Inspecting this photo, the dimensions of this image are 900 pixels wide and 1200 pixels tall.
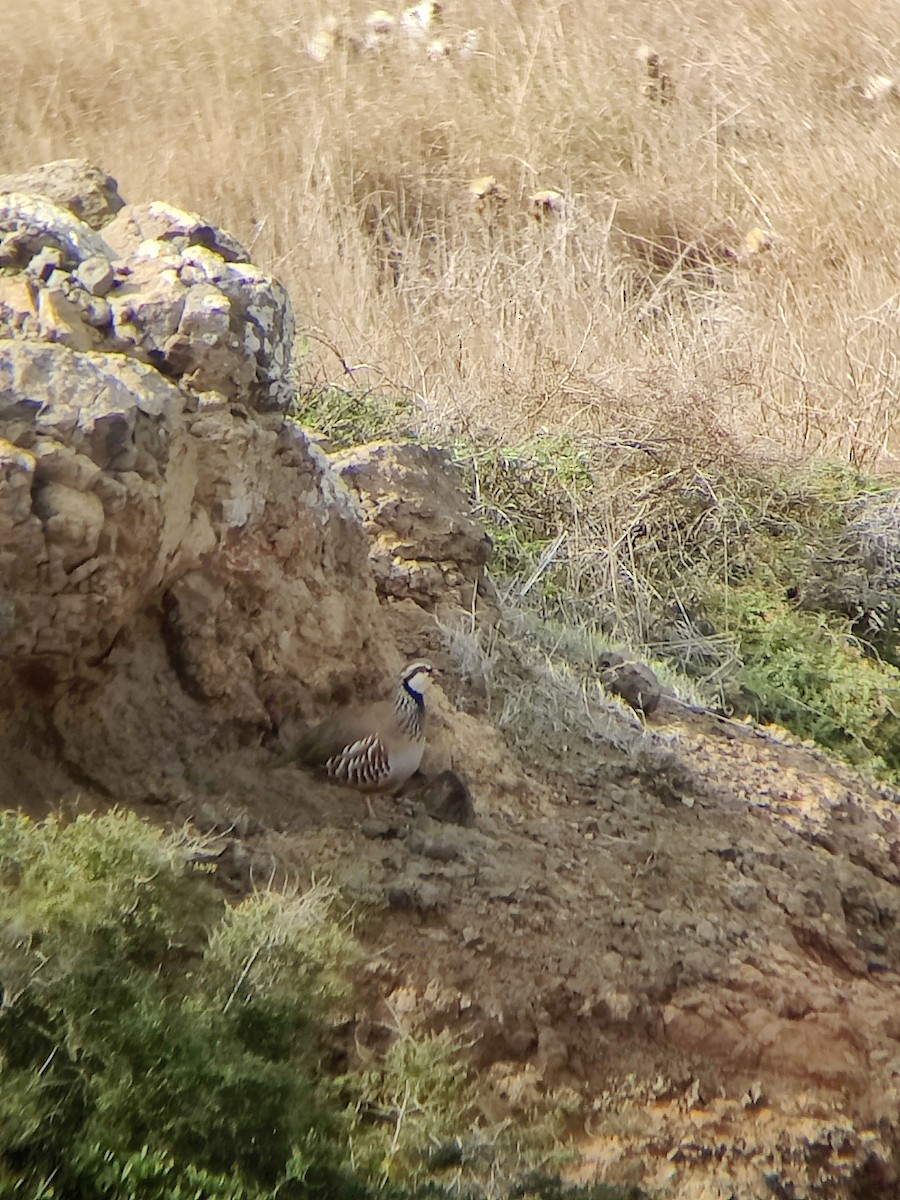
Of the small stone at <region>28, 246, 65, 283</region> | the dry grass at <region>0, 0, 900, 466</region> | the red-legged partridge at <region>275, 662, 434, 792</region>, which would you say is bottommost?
the dry grass at <region>0, 0, 900, 466</region>

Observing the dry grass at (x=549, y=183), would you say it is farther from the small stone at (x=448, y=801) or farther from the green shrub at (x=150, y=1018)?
the green shrub at (x=150, y=1018)

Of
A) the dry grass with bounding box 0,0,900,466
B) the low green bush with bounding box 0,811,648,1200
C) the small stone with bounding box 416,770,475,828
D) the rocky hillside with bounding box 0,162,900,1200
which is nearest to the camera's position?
the low green bush with bounding box 0,811,648,1200

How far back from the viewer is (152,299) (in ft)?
10.2

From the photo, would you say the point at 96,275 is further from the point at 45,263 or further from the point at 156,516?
the point at 156,516

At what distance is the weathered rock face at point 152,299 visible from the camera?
296 centimetres

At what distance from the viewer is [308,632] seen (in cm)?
334

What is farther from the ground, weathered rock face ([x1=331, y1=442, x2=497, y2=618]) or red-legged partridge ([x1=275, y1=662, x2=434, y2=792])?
red-legged partridge ([x1=275, y1=662, x2=434, y2=792])

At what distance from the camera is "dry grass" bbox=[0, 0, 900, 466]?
6812mm

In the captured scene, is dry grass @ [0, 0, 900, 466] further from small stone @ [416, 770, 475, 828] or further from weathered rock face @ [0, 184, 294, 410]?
small stone @ [416, 770, 475, 828]

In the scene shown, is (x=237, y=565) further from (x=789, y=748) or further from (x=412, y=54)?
(x=412, y=54)

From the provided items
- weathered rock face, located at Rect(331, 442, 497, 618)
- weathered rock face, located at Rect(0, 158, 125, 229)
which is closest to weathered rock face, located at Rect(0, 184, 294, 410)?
weathered rock face, located at Rect(0, 158, 125, 229)

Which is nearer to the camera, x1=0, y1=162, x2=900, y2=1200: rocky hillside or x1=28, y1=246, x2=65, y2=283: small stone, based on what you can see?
x1=0, y1=162, x2=900, y2=1200: rocky hillside

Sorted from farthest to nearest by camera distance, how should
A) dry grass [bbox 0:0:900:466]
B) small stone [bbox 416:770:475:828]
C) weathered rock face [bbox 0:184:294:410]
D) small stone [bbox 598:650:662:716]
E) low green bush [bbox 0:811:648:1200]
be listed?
dry grass [bbox 0:0:900:466]
small stone [bbox 598:650:662:716]
small stone [bbox 416:770:475:828]
weathered rock face [bbox 0:184:294:410]
low green bush [bbox 0:811:648:1200]

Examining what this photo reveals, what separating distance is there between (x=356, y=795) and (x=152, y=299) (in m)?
1.24
